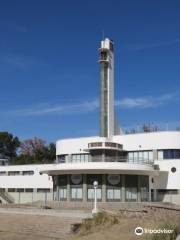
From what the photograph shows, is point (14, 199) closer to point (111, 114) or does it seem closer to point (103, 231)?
point (111, 114)

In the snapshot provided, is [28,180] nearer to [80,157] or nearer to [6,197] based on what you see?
[6,197]

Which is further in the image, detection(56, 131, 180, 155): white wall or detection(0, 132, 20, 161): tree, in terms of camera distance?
detection(0, 132, 20, 161): tree

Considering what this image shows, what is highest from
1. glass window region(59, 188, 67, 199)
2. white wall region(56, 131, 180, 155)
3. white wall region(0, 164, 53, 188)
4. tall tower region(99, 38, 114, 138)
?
tall tower region(99, 38, 114, 138)

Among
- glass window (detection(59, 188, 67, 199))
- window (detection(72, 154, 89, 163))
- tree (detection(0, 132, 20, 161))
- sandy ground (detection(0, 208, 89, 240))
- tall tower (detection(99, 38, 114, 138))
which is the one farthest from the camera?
tree (detection(0, 132, 20, 161))

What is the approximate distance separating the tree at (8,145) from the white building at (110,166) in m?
38.1

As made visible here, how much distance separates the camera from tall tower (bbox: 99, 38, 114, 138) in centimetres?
5463

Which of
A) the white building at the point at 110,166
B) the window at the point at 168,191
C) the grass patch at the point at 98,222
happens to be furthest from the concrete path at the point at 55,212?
the window at the point at 168,191

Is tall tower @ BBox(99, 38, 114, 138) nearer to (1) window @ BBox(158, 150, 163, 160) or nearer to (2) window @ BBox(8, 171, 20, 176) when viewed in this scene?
(1) window @ BBox(158, 150, 163, 160)

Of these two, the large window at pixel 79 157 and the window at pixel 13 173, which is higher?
the large window at pixel 79 157

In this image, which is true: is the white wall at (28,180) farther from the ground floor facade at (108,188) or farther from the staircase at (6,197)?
the ground floor facade at (108,188)

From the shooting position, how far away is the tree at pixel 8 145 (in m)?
98.1

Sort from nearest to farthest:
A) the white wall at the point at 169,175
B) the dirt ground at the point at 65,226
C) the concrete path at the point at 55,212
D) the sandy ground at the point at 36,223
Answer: the dirt ground at the point at 65,226, the sandy ground at the point at 36,223, the concrete path at the point at 55,212, the white wall at the point at 169,175

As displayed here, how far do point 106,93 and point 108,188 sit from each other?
1301 cm

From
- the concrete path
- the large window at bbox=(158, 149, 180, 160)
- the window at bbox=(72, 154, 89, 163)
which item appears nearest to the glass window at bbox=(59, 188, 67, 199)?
the window at bbox=(72, 154, 89, 163)
